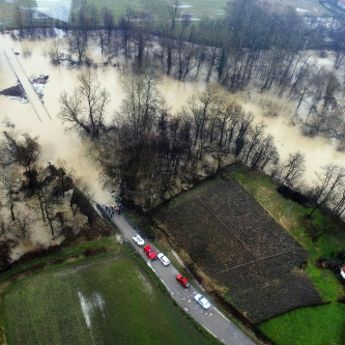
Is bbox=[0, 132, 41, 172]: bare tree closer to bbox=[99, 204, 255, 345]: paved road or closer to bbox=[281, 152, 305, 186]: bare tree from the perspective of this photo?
bbox=[99, 204, 255, 345]: paved road

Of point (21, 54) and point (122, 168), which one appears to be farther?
point (21, 54)

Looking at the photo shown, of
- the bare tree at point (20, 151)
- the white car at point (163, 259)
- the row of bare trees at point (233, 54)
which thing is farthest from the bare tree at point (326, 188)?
the bare tree at point (20, 151)

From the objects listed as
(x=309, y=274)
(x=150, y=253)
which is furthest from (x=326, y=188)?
(x=150, y=253)

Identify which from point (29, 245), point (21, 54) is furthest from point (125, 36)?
point (29, 245)

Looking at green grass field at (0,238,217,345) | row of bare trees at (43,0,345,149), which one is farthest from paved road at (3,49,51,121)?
green grass field at (0,238,217,345)

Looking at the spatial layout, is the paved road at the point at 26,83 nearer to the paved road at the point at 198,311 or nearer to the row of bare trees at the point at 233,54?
the row of bare trees at the point at 233,54

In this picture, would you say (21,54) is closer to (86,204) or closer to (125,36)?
(125,36)
